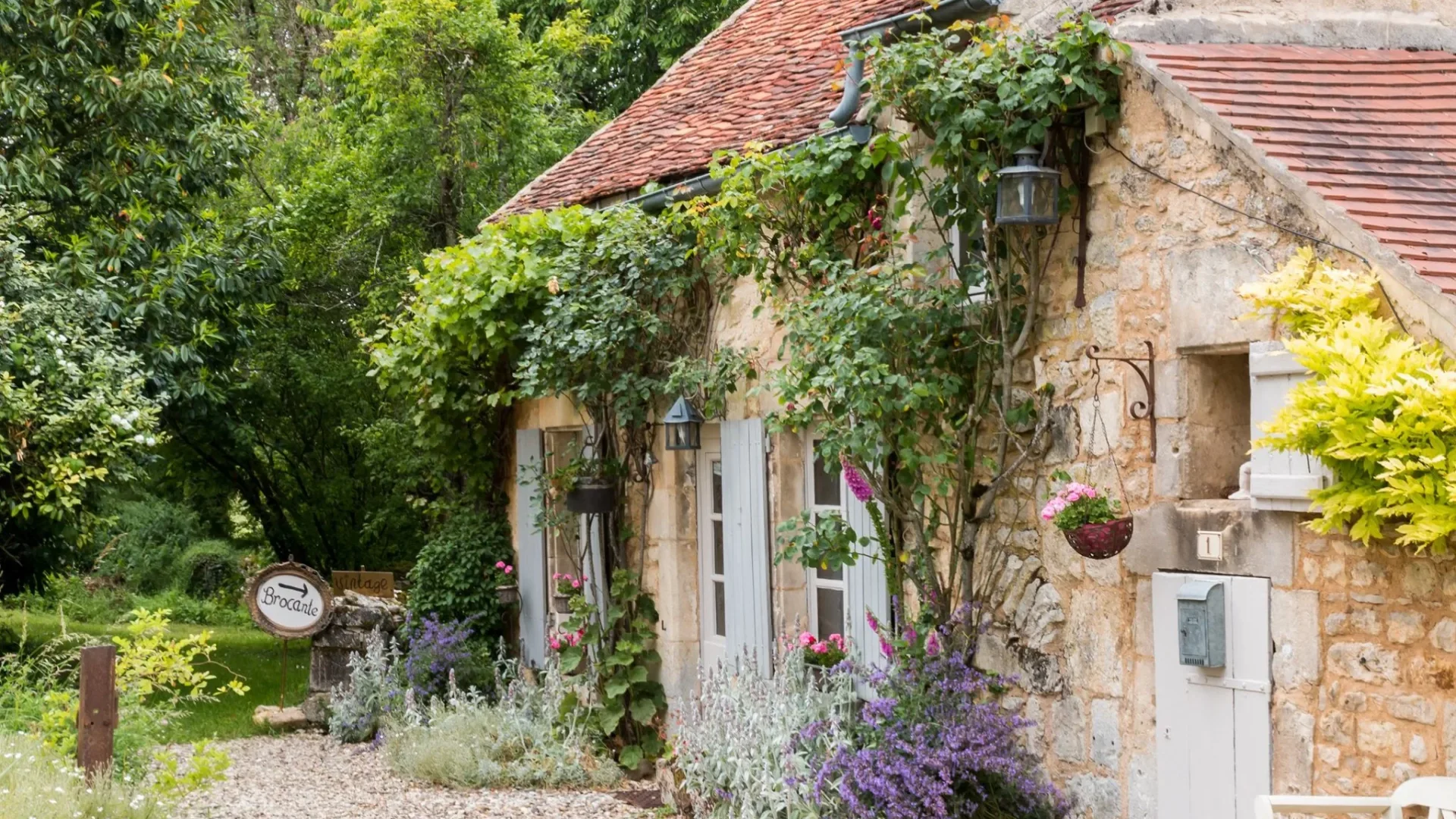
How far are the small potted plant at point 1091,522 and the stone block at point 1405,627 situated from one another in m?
1.00

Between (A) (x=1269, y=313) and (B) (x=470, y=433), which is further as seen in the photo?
(B) (x=470, y=433)

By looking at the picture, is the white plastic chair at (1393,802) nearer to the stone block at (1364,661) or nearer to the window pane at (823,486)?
the stone block at (1364,661)

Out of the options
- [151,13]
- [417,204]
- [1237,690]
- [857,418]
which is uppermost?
[151,13]

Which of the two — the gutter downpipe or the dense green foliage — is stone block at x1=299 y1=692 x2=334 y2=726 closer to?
the dense green foliage

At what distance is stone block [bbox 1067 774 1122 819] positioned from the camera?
5.45m

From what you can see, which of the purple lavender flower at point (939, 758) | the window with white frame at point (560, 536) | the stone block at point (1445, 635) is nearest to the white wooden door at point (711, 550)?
the window with white frame at point (560, 536)

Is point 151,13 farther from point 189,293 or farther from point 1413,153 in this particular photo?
point 1413,153

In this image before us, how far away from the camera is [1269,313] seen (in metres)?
4.56

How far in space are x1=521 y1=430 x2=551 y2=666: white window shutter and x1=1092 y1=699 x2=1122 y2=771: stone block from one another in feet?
16.5

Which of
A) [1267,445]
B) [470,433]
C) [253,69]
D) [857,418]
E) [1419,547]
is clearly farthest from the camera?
[253,69]

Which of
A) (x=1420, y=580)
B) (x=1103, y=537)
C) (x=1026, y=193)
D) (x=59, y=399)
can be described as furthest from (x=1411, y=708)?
(x=59, y=399)

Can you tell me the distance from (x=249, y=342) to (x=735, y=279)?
20.2ft

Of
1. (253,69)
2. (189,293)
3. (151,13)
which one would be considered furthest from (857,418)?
(253,69)

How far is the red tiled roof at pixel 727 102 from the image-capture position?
8117 millimetres
